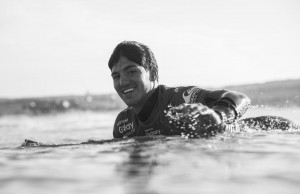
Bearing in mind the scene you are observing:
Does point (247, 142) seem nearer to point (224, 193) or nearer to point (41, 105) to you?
point (224, 193)

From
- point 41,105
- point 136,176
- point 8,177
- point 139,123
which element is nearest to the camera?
point 136,176

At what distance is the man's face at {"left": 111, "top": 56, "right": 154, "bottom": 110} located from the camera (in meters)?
4.50

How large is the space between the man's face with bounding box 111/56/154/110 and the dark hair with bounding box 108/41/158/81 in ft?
0.17

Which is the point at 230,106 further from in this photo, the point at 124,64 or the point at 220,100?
the point at 124,64

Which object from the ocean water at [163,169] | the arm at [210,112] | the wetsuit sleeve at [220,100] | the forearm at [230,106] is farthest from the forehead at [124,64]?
the ocean water at [163,169]

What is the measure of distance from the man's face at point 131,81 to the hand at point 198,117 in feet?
3.37

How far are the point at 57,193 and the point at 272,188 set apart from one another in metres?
0.98

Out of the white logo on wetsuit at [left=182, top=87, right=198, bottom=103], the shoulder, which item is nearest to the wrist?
the shoulder

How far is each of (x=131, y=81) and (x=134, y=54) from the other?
0.35 meters

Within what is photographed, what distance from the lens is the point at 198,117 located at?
132 inches

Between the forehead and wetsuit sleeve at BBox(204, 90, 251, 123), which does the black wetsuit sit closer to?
wetsuit sleeve at BBox(204, 90, 251, 123)

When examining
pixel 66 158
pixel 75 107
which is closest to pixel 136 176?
pixel 66 158

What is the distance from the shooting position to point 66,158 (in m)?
→ 2.83

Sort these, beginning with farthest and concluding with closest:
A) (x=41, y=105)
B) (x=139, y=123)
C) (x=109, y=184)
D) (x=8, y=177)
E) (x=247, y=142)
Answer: (x=41, y=105) < (x=139, y=123) < (x=247, y=142) < (x=8, y=177) < (x=109, y=184)
